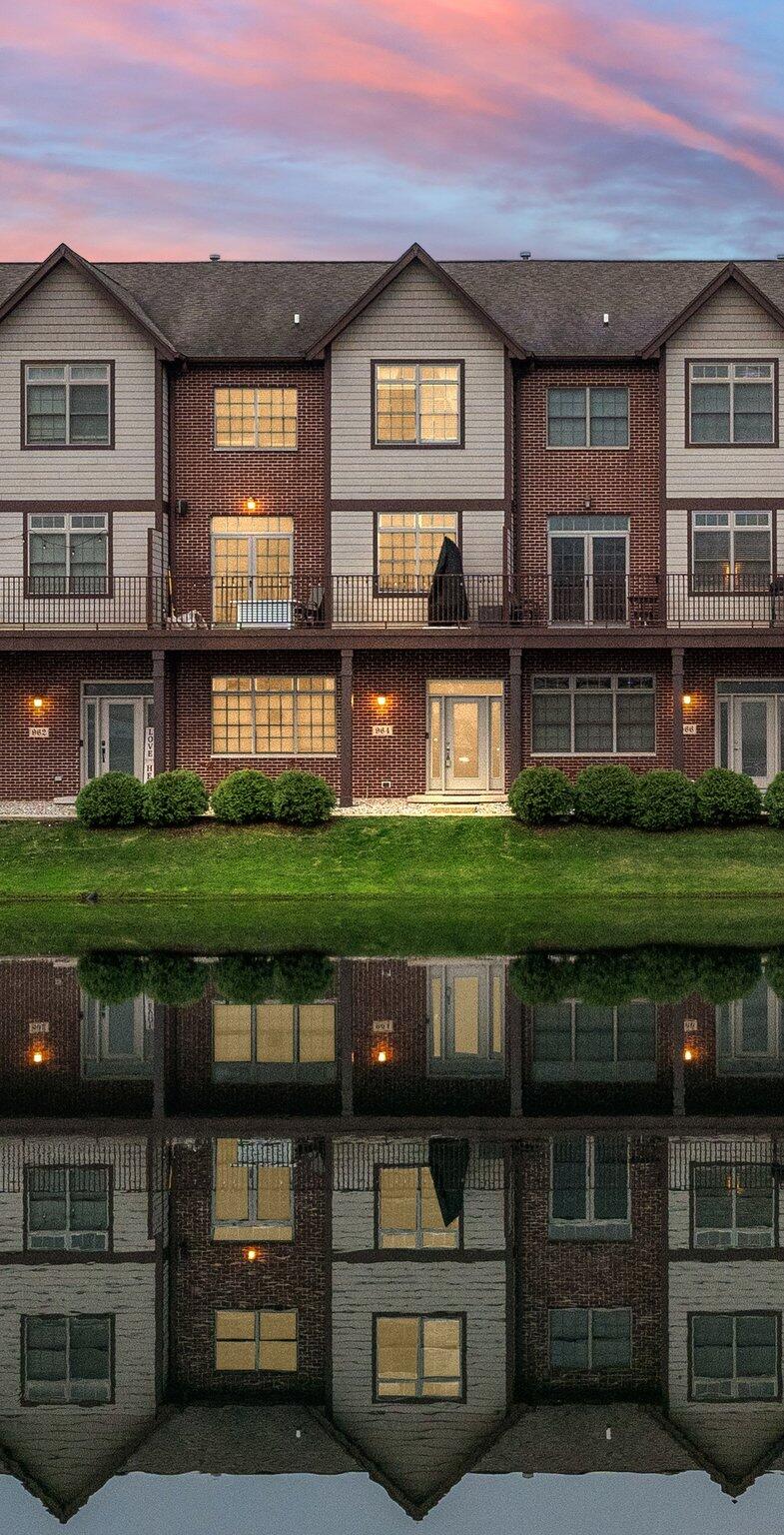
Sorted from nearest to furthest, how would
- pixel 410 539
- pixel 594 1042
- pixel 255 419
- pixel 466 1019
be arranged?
1. pixel 594 1042
2. pixel 466 1019
3. pixel 410 539
4. pixel 255 419

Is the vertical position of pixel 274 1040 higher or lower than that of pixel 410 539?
lower

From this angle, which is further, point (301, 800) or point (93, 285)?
point (93, 285)

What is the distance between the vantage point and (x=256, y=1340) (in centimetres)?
749

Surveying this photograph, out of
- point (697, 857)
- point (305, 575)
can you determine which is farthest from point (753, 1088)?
point (305, 575)

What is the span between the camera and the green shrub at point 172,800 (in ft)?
100

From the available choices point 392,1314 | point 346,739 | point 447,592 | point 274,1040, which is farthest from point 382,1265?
point 447,592

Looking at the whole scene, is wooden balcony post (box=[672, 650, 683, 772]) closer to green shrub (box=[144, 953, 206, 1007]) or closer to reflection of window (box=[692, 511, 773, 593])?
reflection of window (box=[692, 511, 773, 593])

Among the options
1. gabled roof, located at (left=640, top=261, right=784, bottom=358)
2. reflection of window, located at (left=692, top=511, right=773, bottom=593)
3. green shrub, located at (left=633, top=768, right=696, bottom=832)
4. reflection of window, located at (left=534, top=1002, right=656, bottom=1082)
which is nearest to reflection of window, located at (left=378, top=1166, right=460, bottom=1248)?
reflection of window, located at (left=534, top=1002, right=656, bottom=1082)

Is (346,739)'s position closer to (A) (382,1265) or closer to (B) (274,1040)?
(B) (274,1040)

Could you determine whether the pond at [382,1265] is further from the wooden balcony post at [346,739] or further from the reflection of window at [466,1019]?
the wooden balcony post at [346,739]

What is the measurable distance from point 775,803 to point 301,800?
9.39 meters

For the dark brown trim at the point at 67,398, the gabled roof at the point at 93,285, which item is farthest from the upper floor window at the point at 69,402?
the gabled roof at the point at 93,285

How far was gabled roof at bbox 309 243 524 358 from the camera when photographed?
34000 mm

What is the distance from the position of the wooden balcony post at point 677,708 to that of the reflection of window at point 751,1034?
653 inches
